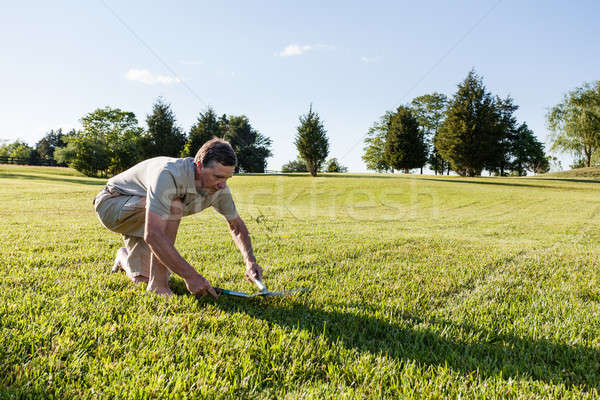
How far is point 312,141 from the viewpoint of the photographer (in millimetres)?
35781

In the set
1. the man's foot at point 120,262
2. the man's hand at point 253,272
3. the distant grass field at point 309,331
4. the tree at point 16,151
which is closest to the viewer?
the distant grass field at point 309,331

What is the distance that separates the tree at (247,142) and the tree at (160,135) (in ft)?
65.0

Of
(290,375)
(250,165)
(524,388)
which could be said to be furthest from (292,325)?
(250,165)

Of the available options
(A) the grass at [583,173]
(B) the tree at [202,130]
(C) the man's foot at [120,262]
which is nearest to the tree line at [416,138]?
(B) the tree at [202,130]

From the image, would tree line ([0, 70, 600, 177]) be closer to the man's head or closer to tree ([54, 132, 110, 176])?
tree ([54, 132, 110, 176])

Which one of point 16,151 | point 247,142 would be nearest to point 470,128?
point 247,142

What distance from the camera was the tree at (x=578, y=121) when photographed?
160 ft

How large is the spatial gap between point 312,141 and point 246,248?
33415 mm

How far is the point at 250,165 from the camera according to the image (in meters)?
68.4

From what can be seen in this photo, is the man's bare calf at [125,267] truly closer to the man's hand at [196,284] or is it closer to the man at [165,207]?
the man at [165,207]

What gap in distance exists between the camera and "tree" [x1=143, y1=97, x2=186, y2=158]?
46.5 meters

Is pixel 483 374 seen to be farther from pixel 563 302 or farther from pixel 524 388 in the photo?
pixel 563 302

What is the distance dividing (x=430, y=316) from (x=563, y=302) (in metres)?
→ 1.43

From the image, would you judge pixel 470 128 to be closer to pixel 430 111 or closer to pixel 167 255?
pixel 430 111
